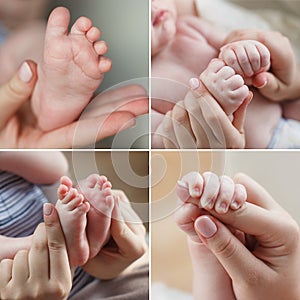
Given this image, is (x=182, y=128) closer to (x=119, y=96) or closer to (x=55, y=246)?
(x=119, y=96)

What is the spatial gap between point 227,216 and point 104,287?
275 mm

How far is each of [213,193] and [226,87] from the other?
185mm

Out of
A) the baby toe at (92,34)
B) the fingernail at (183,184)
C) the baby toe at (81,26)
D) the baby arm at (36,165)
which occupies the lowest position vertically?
the baby arm at (36,165)

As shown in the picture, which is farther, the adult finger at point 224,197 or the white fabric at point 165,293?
the white fabric at point 165,293

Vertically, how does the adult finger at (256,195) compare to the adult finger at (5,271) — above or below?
above

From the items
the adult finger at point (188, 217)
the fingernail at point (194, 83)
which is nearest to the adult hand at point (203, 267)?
the adult finger at point (188, 217)

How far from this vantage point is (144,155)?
3.17ft

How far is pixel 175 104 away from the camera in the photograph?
37.7 inches

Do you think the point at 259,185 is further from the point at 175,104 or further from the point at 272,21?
the point at 272,21

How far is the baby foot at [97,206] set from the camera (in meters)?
0.92

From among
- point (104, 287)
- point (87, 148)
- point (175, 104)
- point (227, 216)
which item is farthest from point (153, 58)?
point (104, 287)

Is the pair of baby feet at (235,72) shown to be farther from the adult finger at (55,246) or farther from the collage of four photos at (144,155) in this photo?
the adult finger at (55,246)

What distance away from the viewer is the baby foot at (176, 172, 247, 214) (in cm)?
86

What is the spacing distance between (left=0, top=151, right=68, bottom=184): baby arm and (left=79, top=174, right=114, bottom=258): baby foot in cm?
7
